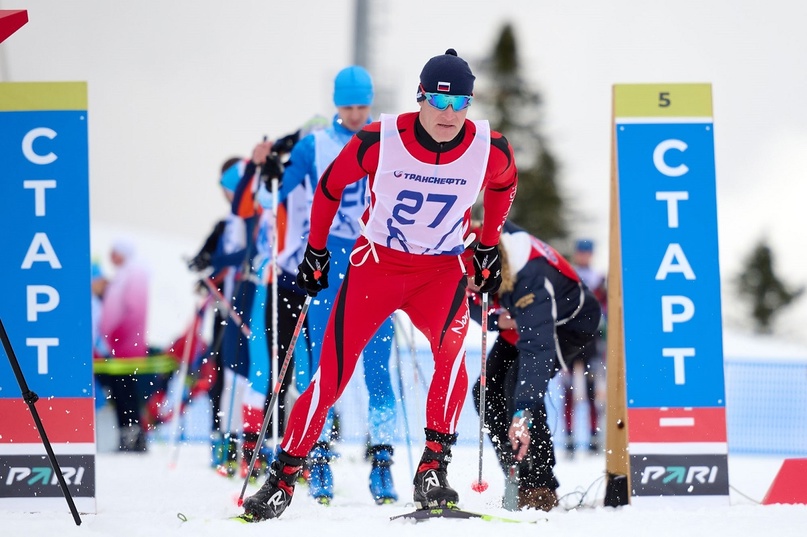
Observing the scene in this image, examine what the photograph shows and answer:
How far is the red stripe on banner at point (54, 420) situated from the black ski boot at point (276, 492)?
100cm

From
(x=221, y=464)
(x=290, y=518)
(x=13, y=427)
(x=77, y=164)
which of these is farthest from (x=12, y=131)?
(x=221, y=464)

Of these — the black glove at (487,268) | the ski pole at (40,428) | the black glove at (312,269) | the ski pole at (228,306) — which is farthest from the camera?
the ski pole at (228,306)

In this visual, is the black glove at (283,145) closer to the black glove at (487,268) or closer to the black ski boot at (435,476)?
the black glove at (487,268)

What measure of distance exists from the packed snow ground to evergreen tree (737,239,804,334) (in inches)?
1956

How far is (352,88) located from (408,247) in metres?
1.41

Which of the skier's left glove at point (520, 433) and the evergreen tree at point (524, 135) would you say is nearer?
the skier's left glove at point (520, 433)

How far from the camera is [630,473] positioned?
16.7ft

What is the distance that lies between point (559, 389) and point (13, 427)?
5.60 metres

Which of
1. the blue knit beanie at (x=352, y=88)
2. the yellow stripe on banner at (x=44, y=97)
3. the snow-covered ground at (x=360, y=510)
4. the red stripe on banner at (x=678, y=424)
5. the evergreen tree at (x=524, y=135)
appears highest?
the evergreen tree at (x=524, y=135)

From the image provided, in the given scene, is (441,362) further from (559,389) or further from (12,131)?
(559,389)

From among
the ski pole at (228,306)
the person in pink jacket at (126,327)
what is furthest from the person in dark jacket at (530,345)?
the person in pink jacket at (126,327)

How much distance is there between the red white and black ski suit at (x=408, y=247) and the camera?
4262 mm

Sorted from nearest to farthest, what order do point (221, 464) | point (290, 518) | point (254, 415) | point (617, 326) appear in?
point (290, 518) < point (617, 326) < point (254, 415) < point (221, 464)

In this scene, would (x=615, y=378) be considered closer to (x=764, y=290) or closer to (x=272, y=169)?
(x=272, y=169)
